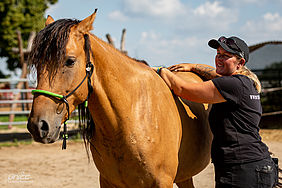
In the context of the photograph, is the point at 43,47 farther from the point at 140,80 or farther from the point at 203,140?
the point at 203,140

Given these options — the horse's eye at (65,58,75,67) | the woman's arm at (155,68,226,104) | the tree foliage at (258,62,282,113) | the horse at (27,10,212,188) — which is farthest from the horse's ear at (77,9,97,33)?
the tree foliage at (258,62,282,113)

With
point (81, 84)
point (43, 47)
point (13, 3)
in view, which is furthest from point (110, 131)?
point (13, 3)

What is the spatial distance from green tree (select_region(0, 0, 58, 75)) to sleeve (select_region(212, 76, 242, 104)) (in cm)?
1856

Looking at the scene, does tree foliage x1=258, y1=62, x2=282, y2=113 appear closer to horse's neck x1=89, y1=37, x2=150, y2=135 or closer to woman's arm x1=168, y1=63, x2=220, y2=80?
woman's arm x1=168, y1=63, x2=220, y2=80

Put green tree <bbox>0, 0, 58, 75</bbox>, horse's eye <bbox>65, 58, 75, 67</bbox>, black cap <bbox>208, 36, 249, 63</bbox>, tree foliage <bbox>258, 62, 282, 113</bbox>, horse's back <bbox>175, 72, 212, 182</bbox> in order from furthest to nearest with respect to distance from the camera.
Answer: green tree <bbox>0, 0, 58, 75</bbox>, tree foliage <bbox>258, 62, 282, 113</bbox>, horse's back <bbox>175, 72, 212, 182</bbox>, black cap <bbox>208, 36, 249, 63</bbox>, horse's eye <bbox>65, 58, 75, 67</bbox>

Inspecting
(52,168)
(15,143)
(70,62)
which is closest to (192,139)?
(70,62)

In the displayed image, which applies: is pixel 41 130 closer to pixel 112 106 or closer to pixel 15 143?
pixel 112 106

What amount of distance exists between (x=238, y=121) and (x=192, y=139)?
51 cm

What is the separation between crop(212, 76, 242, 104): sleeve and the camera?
210 centimetres

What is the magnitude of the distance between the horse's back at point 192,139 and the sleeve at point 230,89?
508 mm

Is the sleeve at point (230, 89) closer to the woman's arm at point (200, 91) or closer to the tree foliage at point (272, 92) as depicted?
the woman's arm at point (200, 91)

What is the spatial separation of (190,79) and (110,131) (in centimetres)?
112

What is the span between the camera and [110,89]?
2.08 meters

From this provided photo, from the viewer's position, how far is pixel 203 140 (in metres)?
2.67
